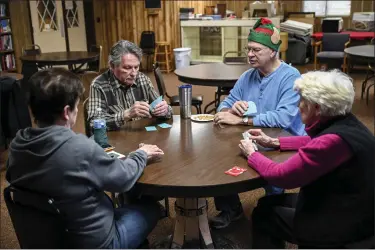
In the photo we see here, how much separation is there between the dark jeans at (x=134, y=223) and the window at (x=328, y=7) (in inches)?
342

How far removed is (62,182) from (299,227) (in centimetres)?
89

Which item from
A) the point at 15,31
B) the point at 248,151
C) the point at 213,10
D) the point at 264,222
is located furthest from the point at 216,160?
the point at 213,10

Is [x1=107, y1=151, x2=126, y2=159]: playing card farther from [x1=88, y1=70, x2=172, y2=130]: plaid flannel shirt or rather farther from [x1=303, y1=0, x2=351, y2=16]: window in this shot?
[x1=303, y1=0, x2=351, y2=16]: window

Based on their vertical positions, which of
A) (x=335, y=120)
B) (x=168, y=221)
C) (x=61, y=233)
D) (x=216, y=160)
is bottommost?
(x=168, y=221)

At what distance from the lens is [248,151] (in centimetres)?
169

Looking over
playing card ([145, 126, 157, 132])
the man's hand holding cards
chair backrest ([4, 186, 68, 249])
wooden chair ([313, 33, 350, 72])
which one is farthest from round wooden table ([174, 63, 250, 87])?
wooden chair ([313, 33, 350, 72])

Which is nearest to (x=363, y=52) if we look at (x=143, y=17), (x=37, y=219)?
(x=37, y=219)

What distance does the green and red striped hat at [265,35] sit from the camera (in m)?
2.28

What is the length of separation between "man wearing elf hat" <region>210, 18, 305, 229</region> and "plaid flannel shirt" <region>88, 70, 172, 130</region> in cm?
47

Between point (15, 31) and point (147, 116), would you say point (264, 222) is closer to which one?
point (147, 116)

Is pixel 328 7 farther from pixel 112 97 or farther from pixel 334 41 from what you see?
pixel 112 97

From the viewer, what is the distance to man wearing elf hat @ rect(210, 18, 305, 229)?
2174mm

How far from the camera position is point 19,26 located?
300 inches

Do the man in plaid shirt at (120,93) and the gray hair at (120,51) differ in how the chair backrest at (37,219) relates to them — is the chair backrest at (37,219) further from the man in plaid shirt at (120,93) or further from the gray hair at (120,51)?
the gray hair at (120,51)
